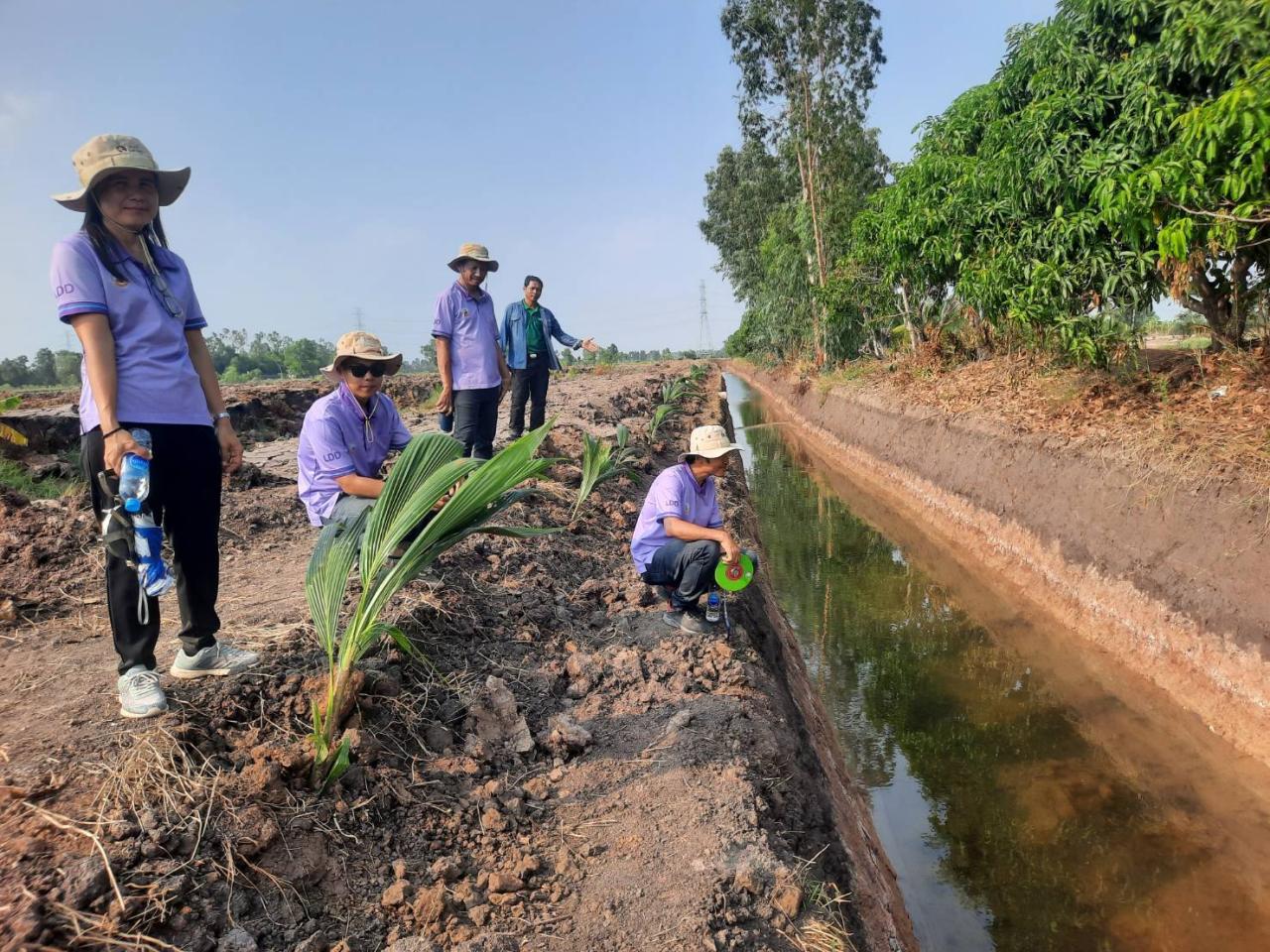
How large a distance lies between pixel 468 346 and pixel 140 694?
120 inches

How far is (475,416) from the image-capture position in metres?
4.72

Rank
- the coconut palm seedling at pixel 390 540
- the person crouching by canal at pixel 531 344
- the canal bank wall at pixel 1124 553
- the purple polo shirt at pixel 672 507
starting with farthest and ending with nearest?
the person crouching by canal at pixel 531 344 < the canal bank wall at pixel 1124 553 < the purple polo shirt at pixel 672 507 < the coconut palm seedling at pixel 390 540

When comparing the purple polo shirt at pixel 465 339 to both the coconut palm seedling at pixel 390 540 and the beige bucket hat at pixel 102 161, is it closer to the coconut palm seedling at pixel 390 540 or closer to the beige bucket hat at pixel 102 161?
the coconut palm seedling at pixel 390 540

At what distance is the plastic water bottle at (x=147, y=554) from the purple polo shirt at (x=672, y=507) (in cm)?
203

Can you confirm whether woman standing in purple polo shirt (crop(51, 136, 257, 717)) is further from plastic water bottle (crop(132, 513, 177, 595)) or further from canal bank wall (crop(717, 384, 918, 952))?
canal bank wall (crop(717, 384, 918, 952))

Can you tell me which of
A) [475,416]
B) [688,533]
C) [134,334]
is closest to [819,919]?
[688,533]

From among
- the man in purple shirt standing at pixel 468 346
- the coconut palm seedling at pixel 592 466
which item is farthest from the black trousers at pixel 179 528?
the coconut palm seedling at pixel 592 466

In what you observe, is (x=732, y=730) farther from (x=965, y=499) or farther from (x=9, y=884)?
(x=965, y=499)

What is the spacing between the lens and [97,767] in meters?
1.74

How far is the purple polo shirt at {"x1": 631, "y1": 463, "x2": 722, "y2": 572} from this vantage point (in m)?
3.38

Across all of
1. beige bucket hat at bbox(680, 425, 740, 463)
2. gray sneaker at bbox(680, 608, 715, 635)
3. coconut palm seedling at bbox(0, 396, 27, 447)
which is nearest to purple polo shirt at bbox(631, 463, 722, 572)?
beige bucket hat at bbox(680, 425, 740, 463)

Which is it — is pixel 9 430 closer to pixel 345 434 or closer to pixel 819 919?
pixel 345 434

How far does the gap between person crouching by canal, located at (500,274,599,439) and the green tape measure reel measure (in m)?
2.74

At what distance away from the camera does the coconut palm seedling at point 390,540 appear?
209 cm
